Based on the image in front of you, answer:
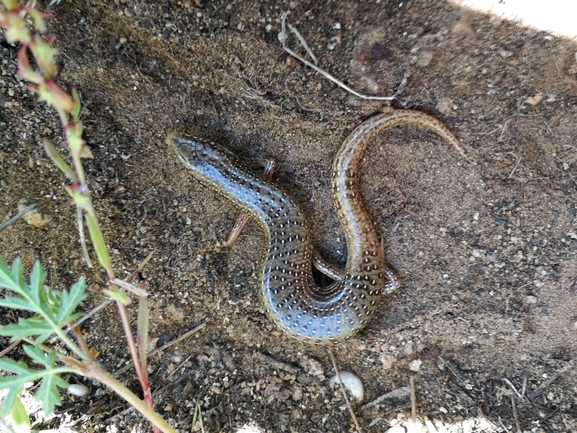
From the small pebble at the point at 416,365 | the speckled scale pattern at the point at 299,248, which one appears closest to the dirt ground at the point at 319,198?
the small pebble at the point at 416,365

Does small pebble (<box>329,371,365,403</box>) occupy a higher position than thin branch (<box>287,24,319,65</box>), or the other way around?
thin branch (<box>287,24,319,65</box>)

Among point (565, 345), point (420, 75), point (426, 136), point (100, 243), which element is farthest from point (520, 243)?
point (100, 243)

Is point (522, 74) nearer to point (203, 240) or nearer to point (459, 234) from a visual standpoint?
point (459, 234)

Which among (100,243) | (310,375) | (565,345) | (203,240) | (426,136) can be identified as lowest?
(310,375)

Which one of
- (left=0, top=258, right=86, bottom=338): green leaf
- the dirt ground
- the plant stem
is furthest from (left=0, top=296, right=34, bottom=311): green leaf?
the dirt ground

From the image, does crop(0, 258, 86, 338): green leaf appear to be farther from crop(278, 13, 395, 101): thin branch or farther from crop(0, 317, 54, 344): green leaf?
crop(278, 13, 395, 101): thin branch

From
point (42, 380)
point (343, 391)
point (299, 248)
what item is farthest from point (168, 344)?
point (42, 380)
